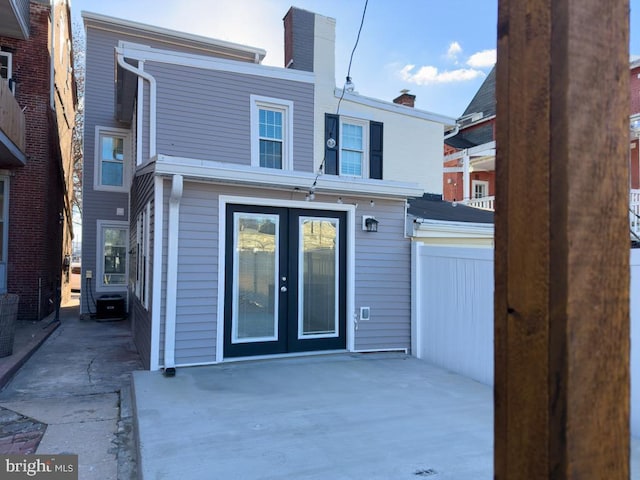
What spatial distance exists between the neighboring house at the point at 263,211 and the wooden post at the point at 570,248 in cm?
454

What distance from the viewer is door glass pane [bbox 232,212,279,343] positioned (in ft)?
18.4

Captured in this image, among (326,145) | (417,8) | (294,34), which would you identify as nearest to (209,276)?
(417,8)

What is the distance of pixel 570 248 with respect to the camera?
2.91 feet

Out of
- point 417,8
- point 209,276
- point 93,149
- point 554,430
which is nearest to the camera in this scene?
point 554,430

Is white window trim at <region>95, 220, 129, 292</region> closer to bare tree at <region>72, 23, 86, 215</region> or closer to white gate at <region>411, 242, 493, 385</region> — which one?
white gate at <region>411, 242, 493, 385</region>

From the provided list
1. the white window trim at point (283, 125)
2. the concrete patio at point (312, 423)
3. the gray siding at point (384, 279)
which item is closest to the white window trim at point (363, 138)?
the white window trim at point (283, 125)

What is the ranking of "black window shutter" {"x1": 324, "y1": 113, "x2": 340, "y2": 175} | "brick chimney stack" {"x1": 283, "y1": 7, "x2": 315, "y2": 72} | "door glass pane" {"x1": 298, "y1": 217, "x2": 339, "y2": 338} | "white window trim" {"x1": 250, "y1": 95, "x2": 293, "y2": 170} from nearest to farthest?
1. "door glass pane" {"x1": 298, "y1": 217, "x2": 339, "y2": 338}
2. "white window trim" {"x1": 250, "y1": 95, "x2": 293, "y2": 170}
3. "black window shutter" {"x1": 324, "y1": 113, "x2": 340, "y2": 175}
4. "brick chimney stack" {"x1": 283, "y1": 7, "x2": 315, "y2": 72}

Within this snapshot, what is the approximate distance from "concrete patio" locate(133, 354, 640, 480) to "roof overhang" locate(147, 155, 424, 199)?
226 cm

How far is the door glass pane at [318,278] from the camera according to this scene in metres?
5.92

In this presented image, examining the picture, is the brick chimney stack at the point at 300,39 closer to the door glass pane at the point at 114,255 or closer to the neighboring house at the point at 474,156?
the door glass pane at the point at 114,255

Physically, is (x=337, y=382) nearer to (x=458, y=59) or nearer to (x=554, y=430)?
(x=554, y=430)

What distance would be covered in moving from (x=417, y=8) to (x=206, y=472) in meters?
4.33

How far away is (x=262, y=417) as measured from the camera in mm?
3777

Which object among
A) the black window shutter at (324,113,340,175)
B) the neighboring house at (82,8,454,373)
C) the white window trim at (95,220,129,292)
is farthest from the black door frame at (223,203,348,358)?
the white window trim at (95,220,129,292)
